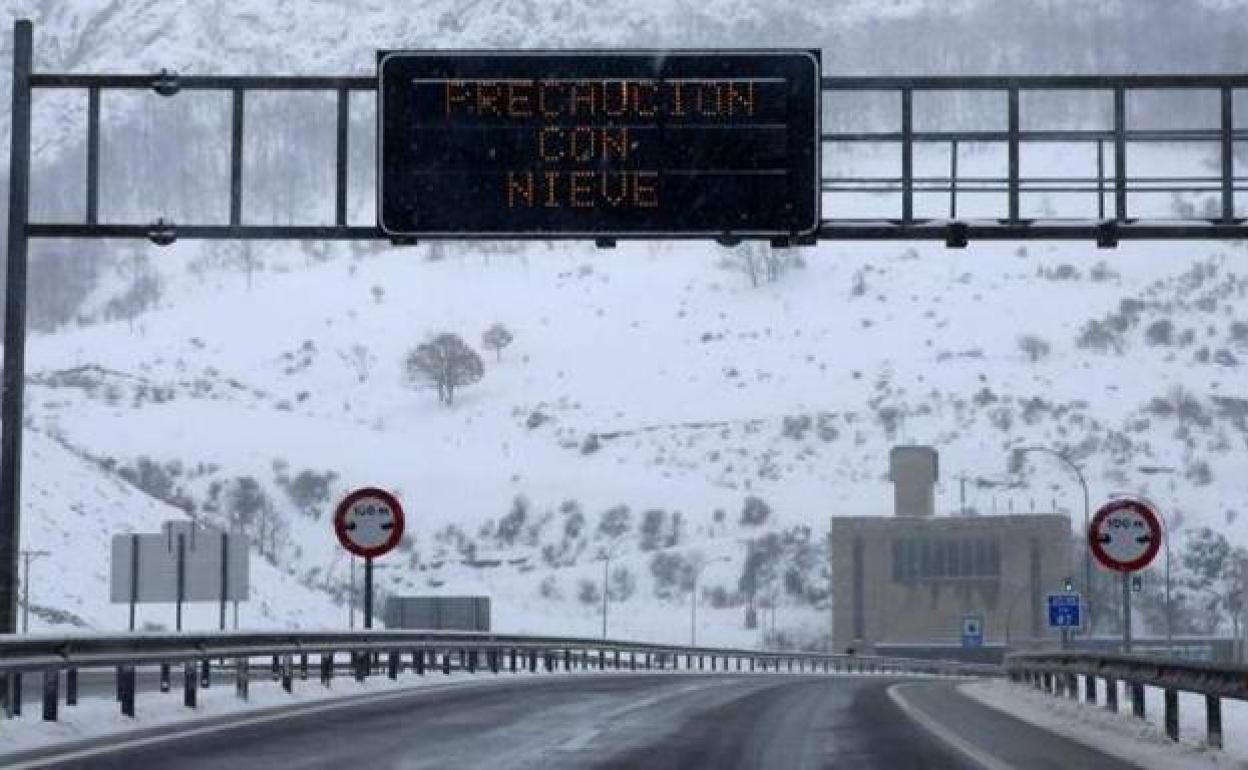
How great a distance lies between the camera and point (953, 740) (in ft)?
74.8

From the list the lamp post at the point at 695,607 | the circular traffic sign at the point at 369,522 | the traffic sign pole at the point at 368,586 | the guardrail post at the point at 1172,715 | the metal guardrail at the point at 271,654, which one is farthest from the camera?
the lamp post at the point at 695,607

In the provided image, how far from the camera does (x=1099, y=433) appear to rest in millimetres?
158375

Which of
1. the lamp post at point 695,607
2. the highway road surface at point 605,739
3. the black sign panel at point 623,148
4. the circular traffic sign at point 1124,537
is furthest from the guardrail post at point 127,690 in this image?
the lamp post at point 695,607

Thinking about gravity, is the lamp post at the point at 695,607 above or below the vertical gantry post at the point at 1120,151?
below

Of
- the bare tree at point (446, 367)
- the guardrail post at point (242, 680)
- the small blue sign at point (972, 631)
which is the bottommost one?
the small blue sign at point (972, 631)

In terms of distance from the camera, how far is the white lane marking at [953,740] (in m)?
19.3

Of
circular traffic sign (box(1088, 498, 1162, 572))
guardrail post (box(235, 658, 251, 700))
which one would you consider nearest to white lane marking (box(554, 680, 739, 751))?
guardrail post (box(235, 658, 251, 700))

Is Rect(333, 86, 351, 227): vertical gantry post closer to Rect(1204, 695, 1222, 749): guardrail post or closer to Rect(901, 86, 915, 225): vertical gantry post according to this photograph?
Rect(901, 86, 915, 225): vertical gantry post

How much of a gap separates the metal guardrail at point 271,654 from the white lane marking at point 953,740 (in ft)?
25.9

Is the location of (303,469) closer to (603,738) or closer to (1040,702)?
(1040,702)

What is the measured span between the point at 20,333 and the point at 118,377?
157483 millimetres

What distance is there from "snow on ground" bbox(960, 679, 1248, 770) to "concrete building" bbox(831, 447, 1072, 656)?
83483 mm

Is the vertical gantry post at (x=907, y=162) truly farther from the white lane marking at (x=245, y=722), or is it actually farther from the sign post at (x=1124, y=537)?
the white lane marking at (x=245, y=722)

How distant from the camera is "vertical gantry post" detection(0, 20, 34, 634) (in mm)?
24578
